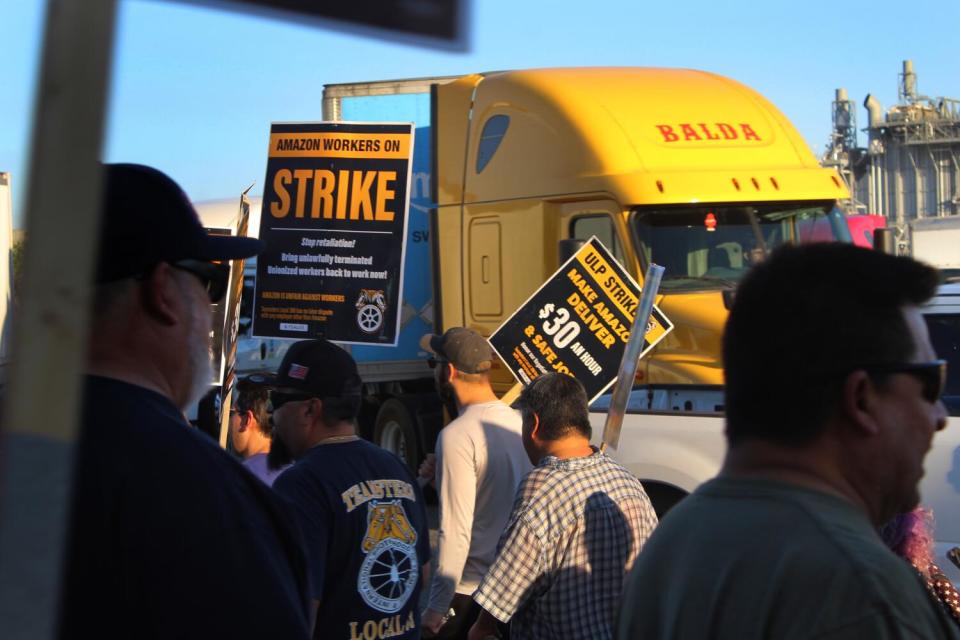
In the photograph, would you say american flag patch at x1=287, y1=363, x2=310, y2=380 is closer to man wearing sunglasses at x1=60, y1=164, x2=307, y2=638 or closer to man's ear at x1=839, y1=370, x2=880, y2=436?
man wearing sunglasses at x1=60, y1=164, x2=307, y2=638

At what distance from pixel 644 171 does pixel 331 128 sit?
3.98 meters

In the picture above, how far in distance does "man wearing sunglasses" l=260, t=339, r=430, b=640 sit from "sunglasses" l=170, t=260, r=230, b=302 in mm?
1226

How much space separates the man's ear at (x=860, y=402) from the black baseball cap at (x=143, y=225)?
3.40ft

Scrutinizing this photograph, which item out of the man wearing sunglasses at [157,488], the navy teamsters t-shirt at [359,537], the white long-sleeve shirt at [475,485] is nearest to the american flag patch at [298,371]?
the navy teamsters t-shirt at [359,537]

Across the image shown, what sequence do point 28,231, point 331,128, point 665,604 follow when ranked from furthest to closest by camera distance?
point 331,128 → point 665,604 → point 28,231

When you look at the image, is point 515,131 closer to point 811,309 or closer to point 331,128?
point 331,128

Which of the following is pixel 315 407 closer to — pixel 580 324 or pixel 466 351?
pixel 466 351

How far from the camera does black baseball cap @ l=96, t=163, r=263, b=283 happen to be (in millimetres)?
1919

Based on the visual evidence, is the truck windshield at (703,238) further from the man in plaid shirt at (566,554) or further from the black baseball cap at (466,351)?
the man in plaid shirt at (566,554)

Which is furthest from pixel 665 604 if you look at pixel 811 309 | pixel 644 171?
pixel 644 171

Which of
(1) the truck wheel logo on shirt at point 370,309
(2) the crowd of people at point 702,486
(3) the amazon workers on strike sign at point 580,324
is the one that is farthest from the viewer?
(1) the truck wheel logo on shirt at point 370,309

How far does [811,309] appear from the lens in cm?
175

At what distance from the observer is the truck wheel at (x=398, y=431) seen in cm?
1255

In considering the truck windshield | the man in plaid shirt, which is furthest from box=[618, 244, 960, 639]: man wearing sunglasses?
the truck windshield
